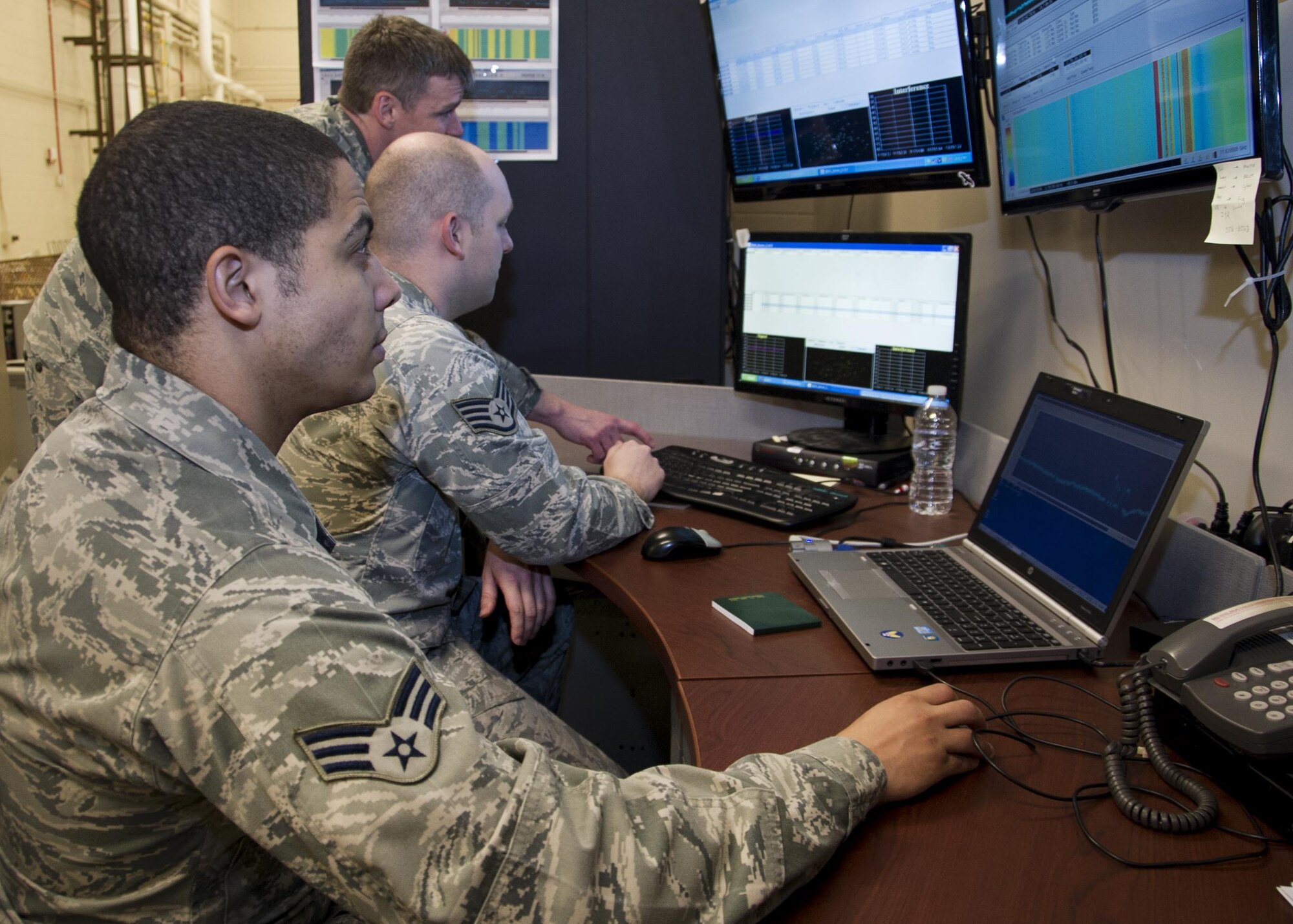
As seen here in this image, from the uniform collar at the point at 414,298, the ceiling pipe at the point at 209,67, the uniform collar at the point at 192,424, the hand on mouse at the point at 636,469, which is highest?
the ceiling pipe at the point at 209,67

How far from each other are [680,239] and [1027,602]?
140 centimetres

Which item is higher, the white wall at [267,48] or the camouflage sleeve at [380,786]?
the white wall at [267,48]

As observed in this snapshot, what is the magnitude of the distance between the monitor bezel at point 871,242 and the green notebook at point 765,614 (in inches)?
28.7

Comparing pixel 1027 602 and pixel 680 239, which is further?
pixel 680 239

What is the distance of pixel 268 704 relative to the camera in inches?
24.2

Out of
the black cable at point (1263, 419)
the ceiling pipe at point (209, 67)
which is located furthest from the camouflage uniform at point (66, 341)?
the ceiling pipe at point (209, 67)

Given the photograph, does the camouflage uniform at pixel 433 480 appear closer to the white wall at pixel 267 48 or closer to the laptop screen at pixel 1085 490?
the laptop screen at pixel 1085 490

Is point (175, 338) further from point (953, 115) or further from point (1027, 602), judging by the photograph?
point (953, 115)

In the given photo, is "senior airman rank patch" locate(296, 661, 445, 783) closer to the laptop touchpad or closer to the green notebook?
the green notebook

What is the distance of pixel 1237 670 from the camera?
81 centimetres

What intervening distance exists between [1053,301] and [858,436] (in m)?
0.45

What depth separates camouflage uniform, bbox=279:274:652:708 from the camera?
136 centimetres

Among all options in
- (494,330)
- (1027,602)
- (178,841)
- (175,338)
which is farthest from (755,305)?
(178,841)

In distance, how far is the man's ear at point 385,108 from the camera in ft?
6.61
